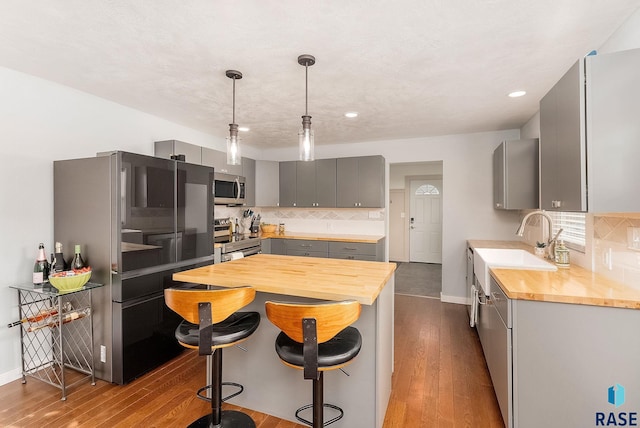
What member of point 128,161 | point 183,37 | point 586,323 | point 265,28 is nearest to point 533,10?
point 265,28

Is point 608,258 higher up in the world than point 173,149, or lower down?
lower down

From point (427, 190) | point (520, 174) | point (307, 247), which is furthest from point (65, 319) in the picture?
point (427, 190)

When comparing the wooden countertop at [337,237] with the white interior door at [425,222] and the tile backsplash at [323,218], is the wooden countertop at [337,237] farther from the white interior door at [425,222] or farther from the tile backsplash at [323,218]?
the white interior door at [425,222]

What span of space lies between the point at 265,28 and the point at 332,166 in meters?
3.04

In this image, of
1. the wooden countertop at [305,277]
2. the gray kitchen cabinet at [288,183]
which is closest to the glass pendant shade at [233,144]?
the wooden countertop at [305,277]

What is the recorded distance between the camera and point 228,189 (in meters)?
4.32

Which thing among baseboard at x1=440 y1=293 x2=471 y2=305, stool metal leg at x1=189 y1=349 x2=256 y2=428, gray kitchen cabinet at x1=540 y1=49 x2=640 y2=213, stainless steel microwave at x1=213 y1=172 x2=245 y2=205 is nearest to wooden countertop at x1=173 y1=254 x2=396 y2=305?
stool metal leg at x1=189 y1=349 x2=256 y2=428

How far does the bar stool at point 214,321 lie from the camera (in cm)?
156

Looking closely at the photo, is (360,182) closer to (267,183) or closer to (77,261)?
(267,183)

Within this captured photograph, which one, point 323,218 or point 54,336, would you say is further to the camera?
point 323,218

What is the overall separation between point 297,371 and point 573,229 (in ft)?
8.67

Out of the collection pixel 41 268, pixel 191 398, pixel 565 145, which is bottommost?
pixel 191 398

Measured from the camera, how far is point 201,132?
14.3ft

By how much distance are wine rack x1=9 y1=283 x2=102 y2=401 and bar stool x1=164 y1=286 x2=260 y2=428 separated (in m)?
1.26
